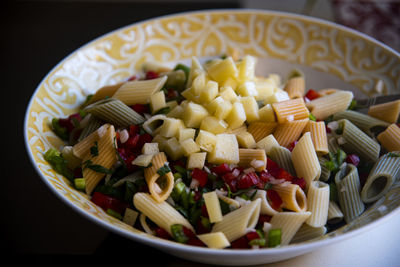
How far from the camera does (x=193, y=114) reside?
1.52 m

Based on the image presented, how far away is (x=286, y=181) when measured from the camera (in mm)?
1436

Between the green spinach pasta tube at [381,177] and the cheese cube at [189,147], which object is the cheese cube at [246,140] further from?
the green spinach pasta tube at [381,177]

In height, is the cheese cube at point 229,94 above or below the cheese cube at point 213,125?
above

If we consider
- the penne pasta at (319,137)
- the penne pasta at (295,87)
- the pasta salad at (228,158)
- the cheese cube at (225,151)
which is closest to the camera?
the pasta salad at (228,158)

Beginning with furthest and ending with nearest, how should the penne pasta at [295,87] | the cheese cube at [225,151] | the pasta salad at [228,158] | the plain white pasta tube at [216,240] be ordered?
the penne pasta at [295,87], the cheese cube at [225,151], the pasta salad at [228,158], the plain white pasta tube at [216,240]

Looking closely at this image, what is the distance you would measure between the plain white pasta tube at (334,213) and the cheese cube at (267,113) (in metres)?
0.39

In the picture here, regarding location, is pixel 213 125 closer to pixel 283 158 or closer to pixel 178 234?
pixel 283 158

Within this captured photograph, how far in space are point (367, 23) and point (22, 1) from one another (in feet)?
9.44

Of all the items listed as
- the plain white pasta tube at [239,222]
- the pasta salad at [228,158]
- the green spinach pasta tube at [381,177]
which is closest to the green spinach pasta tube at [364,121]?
the pasta salad at [228,158]

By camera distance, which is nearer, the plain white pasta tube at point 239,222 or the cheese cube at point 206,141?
the plain white pasta tube at point 239,222

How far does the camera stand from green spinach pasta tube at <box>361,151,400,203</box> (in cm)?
146

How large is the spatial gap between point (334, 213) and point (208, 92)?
0.65m

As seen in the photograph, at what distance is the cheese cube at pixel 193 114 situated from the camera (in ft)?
5.01

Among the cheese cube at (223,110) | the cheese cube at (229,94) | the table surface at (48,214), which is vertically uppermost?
the cheese cube at (229,94)
